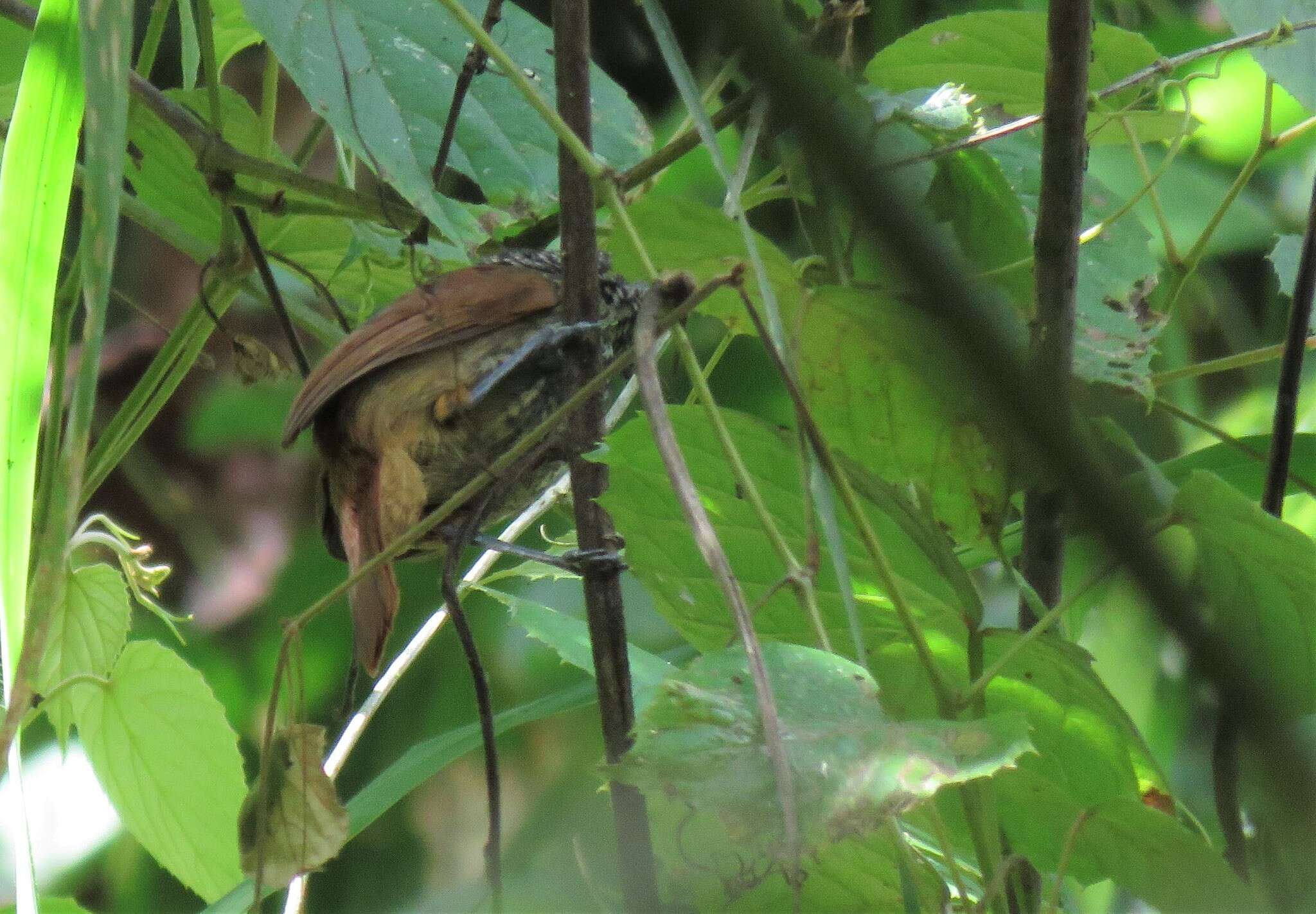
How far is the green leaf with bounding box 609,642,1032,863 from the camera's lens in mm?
680

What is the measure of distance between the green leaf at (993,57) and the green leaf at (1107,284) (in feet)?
0.24

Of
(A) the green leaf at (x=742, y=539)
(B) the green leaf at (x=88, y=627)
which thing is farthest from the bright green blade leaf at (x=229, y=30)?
(A) the green leaf at (x=742, y=539)

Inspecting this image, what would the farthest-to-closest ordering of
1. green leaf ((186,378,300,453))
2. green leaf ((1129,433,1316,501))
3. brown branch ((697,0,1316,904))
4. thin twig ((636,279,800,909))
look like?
green leaf ((186,378,300,453)), green leaf ((1129,433,1316,501)), thin twig ((636,279,800,909)), brown branch ((697,0,1316,904))

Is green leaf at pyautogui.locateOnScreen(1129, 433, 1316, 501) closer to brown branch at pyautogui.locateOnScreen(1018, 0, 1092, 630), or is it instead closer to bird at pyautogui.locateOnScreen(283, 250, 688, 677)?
brown branch at pyautogui.locateOnScreen(1018, 0, 1092, 630)

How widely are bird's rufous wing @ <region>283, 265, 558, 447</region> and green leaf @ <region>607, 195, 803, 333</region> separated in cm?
62

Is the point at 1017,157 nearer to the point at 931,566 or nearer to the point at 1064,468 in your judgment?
the point at 931,566

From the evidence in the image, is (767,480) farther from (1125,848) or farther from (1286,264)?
(1286,264)

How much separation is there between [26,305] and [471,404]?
92cm

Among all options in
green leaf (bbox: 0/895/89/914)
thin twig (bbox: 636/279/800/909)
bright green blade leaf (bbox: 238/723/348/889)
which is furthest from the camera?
green leaf (bbox: 0/895/89/914)

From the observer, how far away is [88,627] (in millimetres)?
1324

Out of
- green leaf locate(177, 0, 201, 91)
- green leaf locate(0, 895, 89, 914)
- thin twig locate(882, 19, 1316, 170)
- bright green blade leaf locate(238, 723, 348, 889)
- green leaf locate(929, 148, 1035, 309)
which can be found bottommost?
green leaf locate(0, 895, 89, 914)

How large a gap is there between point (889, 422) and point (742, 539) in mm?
159

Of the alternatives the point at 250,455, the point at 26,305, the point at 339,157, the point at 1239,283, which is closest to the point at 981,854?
the point at 26,305

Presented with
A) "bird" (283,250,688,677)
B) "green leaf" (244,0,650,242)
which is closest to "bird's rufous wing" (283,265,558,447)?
"bird" (283,250,688,677)
